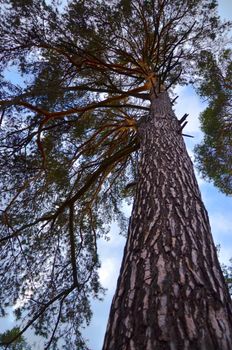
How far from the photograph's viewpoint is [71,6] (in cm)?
562

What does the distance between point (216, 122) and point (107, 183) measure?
3.17 m

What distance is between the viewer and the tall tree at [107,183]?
154 centimetres

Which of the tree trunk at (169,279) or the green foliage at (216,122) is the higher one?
the green foliage at (216,122)

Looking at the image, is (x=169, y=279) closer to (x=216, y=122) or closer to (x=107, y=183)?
(x=107, y=183)

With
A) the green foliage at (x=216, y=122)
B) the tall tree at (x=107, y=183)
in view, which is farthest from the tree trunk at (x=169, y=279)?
the green foliage at (x=216, y=122)

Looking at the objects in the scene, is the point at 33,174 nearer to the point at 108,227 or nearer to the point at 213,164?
the point at 108,227

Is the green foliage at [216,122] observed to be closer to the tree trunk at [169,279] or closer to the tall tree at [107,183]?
the tall tree at [107,183]

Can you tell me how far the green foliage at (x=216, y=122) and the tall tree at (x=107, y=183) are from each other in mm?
528

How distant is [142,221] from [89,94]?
4288 millimetres

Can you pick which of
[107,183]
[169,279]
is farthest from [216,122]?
[169,279]

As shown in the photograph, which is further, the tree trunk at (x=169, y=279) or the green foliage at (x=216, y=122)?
the green foliage at (x=216, y=122)

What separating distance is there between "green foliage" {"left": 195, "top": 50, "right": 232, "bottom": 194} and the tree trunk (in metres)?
4.60

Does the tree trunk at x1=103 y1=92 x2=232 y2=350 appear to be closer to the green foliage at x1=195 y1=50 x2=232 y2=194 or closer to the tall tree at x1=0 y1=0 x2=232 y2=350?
the tall tree at x1=0 y1=0 x2=232 y2=350

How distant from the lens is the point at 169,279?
1.65m
